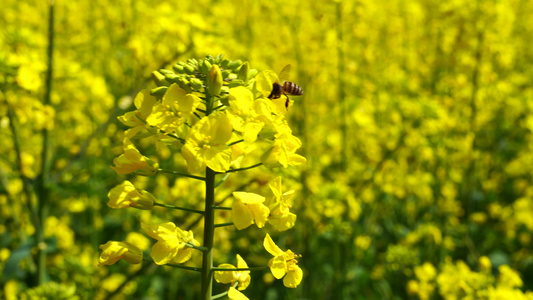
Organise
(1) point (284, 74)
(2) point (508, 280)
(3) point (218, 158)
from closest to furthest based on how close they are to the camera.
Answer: (3) point (218, 158)
(1) point (284, 74)
(2) point (508, 280)

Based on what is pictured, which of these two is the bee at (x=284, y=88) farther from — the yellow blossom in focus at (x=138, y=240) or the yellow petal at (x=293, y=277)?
the yellow blossom in focus at (x=138, y=240)

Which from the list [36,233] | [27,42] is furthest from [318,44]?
[36,233]

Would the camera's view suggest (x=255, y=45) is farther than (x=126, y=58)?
Yes

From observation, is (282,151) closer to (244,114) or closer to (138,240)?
(244,114)

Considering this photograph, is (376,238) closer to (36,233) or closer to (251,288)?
(251,288)

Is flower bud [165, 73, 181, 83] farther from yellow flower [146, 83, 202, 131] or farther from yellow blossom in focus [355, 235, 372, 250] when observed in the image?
yellow blossom in focus [355, 235, 372, 250]

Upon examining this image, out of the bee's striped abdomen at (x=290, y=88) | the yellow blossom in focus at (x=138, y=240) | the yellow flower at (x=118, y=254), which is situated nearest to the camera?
the yellow flower at (x=118, y=254)

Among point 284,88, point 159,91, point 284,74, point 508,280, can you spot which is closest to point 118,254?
point 159,91

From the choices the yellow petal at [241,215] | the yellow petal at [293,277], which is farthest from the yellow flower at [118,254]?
the yellow petal at [293,277]
